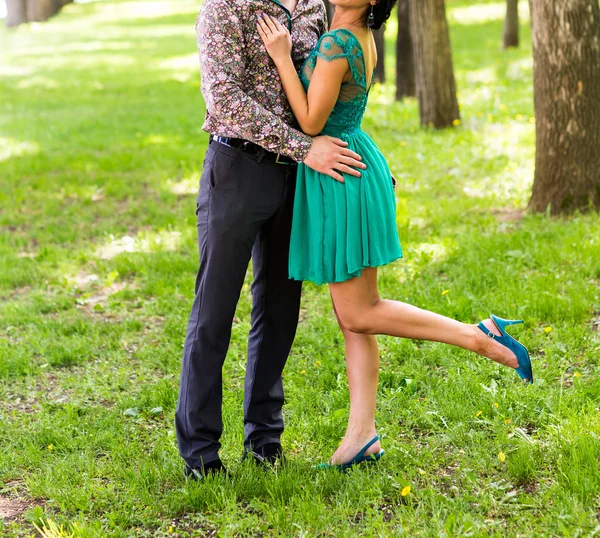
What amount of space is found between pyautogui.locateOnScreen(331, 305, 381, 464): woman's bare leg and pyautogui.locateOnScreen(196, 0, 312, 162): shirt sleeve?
914 mm

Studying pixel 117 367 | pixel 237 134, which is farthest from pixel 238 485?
pixel 117 367

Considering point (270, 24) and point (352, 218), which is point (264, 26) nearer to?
point (270, 24)

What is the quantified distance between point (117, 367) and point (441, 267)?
2374mm

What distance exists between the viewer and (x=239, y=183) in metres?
2.97

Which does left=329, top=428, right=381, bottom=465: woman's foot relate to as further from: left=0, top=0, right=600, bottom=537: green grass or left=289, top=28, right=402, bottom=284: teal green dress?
left=289, top=28, right=402, bottom=284: teal green dress

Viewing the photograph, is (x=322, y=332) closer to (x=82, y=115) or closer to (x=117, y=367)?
(x=117, y=367)

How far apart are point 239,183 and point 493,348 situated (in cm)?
124

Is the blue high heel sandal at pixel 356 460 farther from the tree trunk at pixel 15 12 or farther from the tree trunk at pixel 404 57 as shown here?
the tree trunk at pixel 15 12

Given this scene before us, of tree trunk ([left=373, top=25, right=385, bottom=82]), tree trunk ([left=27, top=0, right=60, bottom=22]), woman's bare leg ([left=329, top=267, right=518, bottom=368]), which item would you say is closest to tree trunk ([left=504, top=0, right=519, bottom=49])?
tree trunk ([left=373, top=25, right=385, bottom=82])

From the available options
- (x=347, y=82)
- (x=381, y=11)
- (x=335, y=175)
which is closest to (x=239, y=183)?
(x=335, y=175)

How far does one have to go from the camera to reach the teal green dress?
118 inches

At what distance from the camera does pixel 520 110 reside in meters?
10.6

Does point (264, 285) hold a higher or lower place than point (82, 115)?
higher

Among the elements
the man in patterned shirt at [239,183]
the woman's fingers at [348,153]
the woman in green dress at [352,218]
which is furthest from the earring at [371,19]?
the woman's fingers at [348,153]
